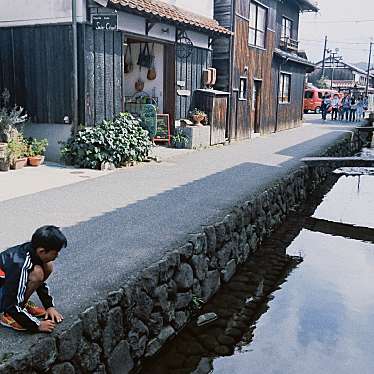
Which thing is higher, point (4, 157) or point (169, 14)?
point (169, 14)

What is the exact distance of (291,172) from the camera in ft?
32.3

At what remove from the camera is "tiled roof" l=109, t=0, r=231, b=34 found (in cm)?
997

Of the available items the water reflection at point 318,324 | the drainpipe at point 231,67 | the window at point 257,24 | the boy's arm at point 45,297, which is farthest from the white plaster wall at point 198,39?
the boy's arm at point 45,297

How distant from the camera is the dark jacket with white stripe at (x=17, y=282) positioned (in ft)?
9.62

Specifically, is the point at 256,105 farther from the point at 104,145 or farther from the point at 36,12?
the point at 36,12

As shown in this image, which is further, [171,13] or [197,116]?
[197,116]

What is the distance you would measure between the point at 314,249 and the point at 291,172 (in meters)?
2.47

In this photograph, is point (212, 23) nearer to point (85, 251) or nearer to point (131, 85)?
point (131, 85)

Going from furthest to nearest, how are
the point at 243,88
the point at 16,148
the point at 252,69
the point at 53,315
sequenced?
1. the point at 252,69
2. the point at 243,88
3. the point at 16,148
4. the point at 53,315

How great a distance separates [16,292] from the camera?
9.63 feet

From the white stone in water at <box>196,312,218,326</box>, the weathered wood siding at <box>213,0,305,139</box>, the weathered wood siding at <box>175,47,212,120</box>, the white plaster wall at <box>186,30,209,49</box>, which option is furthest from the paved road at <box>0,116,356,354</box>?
the weathered wood siding at <box>213,0,305,139</box>

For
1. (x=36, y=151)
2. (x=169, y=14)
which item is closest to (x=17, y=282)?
(x=36, y=151)

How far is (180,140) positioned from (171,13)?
326cm

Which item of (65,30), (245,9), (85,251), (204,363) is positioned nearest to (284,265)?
(204,363)
